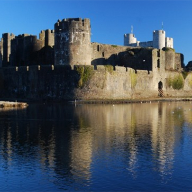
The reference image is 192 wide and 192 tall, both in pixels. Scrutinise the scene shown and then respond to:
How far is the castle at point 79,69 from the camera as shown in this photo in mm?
41000

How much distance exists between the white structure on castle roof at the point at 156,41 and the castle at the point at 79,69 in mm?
30502

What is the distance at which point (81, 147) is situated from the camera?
15312mm

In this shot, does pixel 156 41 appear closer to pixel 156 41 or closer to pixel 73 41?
pixel 156 41

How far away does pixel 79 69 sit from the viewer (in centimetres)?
4056

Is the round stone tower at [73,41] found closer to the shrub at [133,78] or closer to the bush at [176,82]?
the shrub at [133,78]

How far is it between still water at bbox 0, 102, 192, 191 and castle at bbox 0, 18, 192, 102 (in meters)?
18.7

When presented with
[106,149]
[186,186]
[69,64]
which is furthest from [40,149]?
[69,64]

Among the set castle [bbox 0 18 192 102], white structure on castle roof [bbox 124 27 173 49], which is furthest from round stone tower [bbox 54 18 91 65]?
white structure on castle roof [bbox 124 27 173 49]

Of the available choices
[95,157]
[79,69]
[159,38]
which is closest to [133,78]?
[79,69]

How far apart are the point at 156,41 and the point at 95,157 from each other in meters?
75.6

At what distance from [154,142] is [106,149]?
2654 mm

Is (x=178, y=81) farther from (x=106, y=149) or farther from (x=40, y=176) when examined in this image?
(x=40, y=176)

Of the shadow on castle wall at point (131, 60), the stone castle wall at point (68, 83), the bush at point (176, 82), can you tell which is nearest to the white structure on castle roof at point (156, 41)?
the bush at point (176, 82)

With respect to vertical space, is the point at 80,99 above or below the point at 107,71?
below
